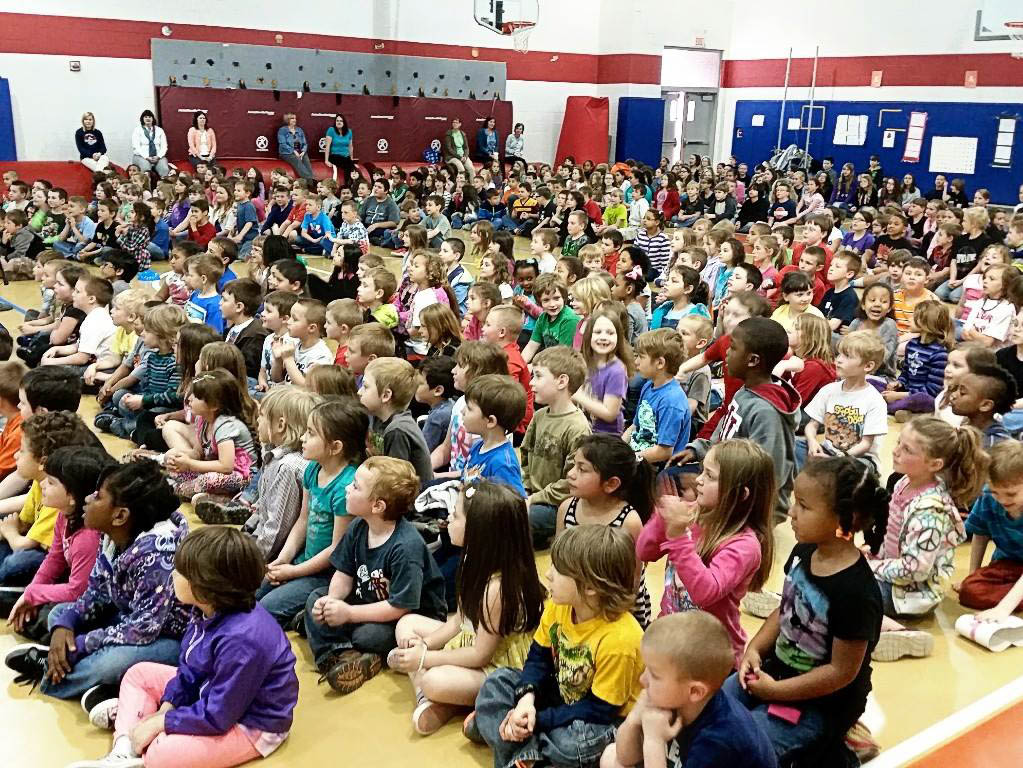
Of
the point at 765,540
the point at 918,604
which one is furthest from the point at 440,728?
the point at 918,604

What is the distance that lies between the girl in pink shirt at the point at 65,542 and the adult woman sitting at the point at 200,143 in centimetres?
1436

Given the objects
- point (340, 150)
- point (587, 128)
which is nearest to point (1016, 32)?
point (587, 128)

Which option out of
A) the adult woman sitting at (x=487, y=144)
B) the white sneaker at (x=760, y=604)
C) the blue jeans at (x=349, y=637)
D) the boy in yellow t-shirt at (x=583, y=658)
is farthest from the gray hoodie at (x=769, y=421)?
the adult woman sitting at (x=487, y=144)

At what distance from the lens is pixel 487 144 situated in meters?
20.2

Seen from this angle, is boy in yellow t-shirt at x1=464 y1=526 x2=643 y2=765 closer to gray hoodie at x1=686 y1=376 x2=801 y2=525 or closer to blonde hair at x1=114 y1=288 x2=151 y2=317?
gray hoodie at x1=686 y1=376 x2=801 y2=525

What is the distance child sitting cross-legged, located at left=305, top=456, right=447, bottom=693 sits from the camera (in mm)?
3336

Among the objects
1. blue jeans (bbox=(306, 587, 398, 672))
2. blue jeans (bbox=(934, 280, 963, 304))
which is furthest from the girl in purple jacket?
blue jeans (bbox=(934, 280, 963, 304))

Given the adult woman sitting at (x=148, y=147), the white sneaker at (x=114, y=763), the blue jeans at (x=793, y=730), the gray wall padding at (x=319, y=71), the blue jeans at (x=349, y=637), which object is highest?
the gray wall padding at (x=319, y=71)

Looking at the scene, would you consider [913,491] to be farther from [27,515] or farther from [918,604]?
[27,515]

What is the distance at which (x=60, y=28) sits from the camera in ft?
52.1

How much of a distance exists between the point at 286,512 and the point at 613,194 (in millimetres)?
10325

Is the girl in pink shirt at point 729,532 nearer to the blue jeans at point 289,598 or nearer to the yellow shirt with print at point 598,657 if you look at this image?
the yellow shirt with print at point 598,657

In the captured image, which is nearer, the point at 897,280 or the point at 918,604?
the point at 918,604

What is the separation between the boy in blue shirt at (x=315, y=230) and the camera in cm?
1204
